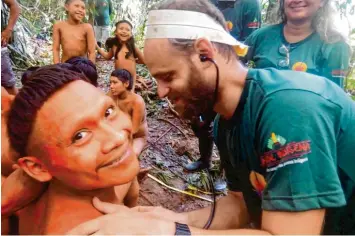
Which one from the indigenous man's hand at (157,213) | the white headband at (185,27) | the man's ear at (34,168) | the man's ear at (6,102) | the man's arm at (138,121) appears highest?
the white headband at (185,27)

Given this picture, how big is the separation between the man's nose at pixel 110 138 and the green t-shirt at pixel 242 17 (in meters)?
2.53

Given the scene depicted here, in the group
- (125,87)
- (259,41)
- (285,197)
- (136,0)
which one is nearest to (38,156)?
(285,197)

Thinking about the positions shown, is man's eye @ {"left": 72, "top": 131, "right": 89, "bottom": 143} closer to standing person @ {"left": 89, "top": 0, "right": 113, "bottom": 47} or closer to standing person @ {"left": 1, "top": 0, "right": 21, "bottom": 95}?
standing person @ {"left": 1, "top": 0, "right": 21, "bottom": 95}

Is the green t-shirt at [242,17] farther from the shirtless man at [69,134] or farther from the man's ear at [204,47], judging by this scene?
the shirtless man at [69,134]

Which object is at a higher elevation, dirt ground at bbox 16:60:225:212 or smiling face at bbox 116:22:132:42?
smiling face at bbox 116:22:132:42

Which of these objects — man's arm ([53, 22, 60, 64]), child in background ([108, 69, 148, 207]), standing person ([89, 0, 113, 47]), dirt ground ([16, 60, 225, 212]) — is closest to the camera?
child in background ([108, 69, 148, 207])

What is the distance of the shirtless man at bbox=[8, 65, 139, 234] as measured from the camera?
1231mm

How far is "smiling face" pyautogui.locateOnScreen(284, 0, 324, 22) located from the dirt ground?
6.63 ft

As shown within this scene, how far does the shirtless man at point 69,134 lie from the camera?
1231mm

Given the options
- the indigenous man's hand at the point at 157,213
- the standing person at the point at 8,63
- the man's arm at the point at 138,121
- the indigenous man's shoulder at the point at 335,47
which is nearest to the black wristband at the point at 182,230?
the indigenous man's hand at the point at 157,213

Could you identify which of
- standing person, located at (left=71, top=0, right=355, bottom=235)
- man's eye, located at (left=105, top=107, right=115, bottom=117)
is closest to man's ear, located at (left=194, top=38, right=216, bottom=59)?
standing person, located at (left=71, top=0, right=355, bottom=235)

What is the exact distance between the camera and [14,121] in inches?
50.0

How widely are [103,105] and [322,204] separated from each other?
0.84 meters

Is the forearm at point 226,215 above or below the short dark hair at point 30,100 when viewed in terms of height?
below
